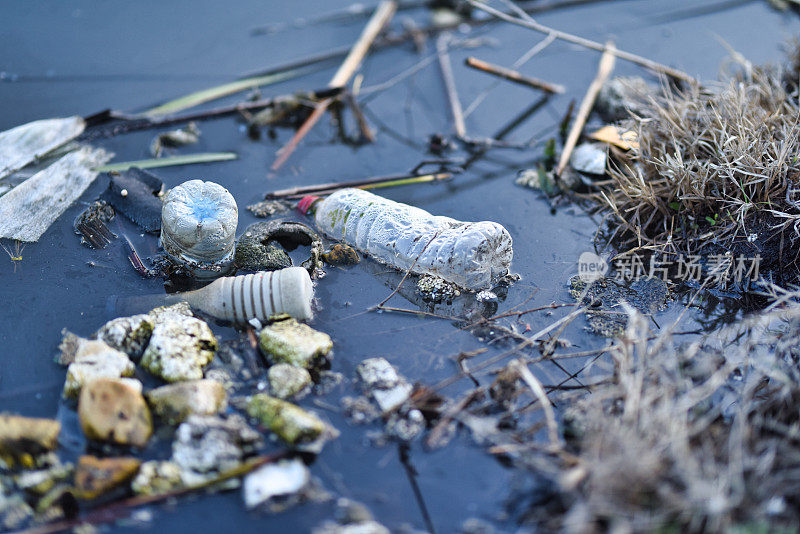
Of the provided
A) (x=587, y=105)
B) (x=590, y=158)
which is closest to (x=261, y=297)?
(x=590, y=158)

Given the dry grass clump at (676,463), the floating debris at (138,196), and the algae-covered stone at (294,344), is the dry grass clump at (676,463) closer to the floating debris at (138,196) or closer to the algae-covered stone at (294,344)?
the algae-covered stone at (294,344)

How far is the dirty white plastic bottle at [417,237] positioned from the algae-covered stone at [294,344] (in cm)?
85

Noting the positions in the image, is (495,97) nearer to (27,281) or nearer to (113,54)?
(113,54)

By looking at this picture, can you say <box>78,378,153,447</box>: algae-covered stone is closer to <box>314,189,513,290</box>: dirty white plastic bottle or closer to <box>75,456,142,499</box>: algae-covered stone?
<box>75,456,142,499</box>: algae-covered stone

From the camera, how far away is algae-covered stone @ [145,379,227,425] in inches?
115

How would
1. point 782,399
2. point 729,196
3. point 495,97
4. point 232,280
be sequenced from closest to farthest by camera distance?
point 782,399 → point 232,280 → point 729,196 → point 495,97

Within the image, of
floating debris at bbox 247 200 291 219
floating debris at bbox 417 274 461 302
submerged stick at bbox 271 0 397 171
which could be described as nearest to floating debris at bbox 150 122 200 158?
submerged stick at bbox 271 0 397 171

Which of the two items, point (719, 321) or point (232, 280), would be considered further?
point (719, 321)

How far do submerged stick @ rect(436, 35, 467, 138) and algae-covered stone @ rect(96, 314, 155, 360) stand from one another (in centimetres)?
302

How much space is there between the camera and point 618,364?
3072mm

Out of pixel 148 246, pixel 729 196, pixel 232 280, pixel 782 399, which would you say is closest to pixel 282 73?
pixel 148 246

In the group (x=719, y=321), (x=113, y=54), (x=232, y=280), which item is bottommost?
(x=719, y=321)

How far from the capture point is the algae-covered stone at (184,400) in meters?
2.91

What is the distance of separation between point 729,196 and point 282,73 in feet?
12.8
